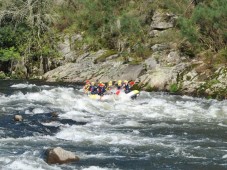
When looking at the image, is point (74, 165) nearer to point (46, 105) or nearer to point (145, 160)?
point (145, 160)

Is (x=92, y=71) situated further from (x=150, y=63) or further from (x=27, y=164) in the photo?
(x=27, y=164)

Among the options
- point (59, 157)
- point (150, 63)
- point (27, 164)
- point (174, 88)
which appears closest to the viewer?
point (27, 164)

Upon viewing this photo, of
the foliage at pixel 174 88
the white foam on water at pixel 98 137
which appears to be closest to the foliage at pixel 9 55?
the foliage at pixel 174 88

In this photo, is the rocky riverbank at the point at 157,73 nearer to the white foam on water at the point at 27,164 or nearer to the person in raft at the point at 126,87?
the person in raft at the point at 126,87

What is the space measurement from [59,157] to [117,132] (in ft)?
13.1

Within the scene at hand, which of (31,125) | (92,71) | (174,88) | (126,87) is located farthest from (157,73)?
(31,125)

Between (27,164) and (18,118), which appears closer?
(27,164)

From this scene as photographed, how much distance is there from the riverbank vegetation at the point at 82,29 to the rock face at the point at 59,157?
20.5 m

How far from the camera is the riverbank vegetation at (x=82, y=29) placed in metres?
33.1

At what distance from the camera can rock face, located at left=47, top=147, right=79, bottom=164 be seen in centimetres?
1098

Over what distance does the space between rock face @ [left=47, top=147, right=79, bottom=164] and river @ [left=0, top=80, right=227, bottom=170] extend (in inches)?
6.7

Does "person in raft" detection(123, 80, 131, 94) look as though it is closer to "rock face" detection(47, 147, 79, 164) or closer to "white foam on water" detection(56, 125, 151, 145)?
"white foam on water" detection(56, 125, 151, 145)

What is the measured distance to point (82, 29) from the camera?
3947 centimetres

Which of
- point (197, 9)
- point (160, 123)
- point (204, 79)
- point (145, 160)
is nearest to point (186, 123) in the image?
point (160, 123)
